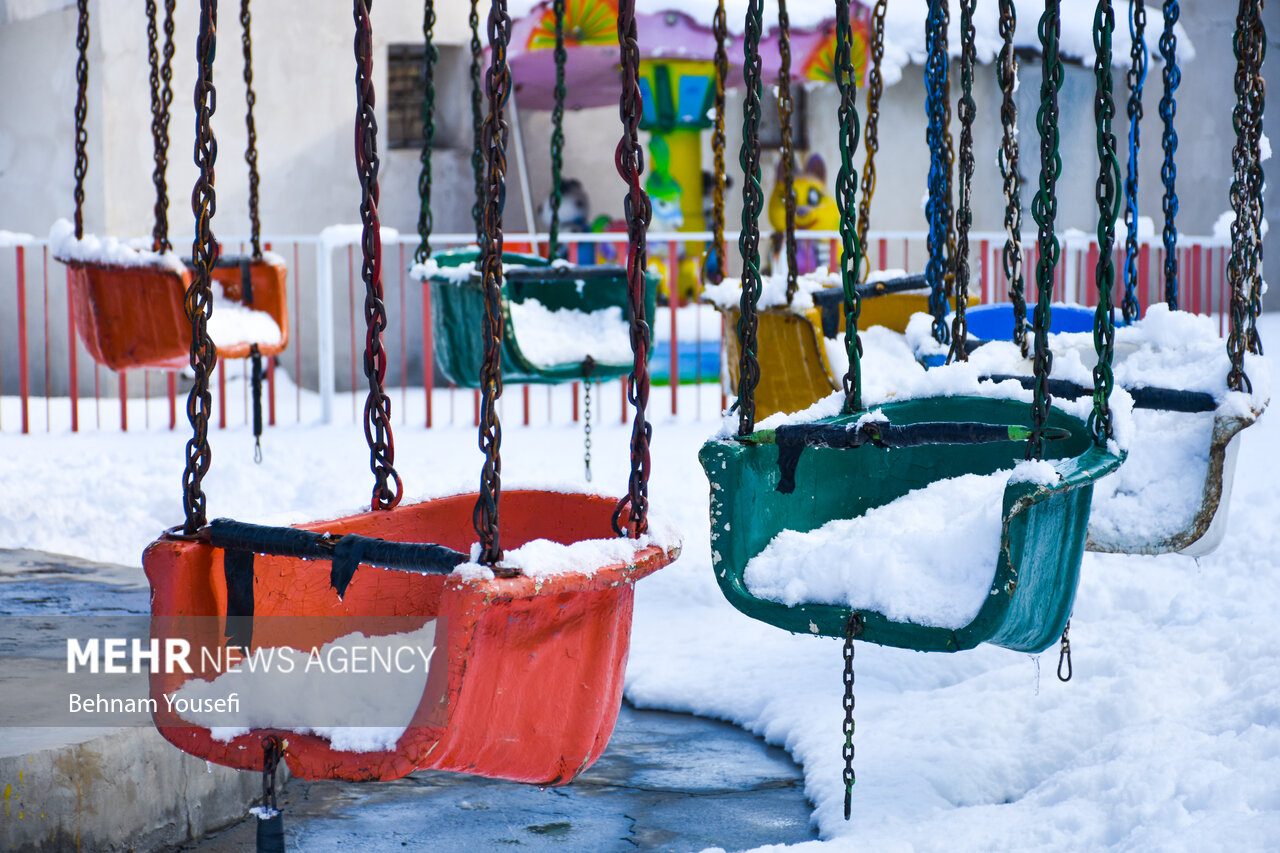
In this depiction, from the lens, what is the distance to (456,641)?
165cm

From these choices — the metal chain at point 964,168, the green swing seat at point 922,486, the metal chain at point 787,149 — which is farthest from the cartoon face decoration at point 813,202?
the green swing seat at point 922,486

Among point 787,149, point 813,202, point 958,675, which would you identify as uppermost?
point 813,202

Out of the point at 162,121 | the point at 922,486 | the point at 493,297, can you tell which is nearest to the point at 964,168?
the point at 922,486

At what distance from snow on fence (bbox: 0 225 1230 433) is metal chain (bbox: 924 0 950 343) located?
3763mm

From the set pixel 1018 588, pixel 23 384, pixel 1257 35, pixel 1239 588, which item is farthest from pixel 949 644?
pixel 23 384

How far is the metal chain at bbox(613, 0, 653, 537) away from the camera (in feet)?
6.01

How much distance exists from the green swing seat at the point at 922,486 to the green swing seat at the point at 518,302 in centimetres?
119

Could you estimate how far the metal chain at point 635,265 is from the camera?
1.83 metres

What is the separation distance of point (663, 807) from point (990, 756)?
0.81 metres

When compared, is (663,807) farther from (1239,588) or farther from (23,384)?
(23,384)

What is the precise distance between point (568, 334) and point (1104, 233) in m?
2.22

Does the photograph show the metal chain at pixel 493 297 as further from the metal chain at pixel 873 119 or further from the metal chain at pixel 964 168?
the metal chain at pixel 873 119

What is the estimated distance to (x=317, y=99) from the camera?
32.2 feet

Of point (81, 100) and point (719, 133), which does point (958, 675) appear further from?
point (81, 100)
